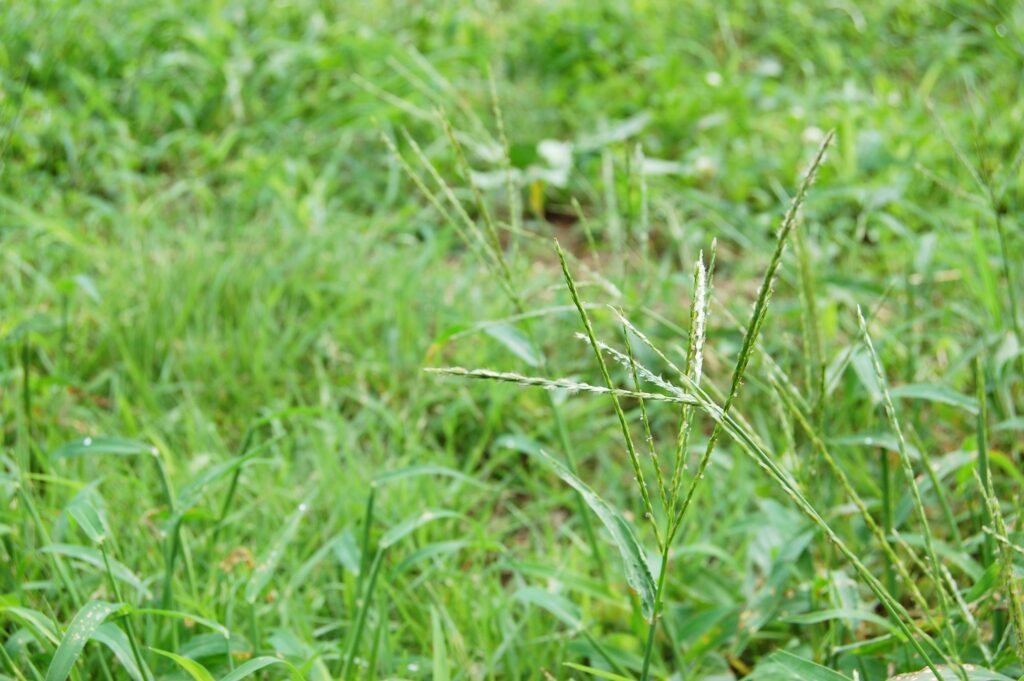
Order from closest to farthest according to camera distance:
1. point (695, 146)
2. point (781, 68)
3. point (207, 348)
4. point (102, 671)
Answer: point (102, 671), point (207, 348), point (695, 146), point (781, 68)

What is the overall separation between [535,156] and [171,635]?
79.3 inches

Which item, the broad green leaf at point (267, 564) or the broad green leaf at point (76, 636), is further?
the broad green leaf at point (267, 564)

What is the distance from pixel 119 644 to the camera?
127 centimetres

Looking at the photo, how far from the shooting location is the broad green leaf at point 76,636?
115 centimetres

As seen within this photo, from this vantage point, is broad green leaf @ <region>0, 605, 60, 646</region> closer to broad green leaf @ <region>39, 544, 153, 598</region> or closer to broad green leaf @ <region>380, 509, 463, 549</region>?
broad green leaf @ <region>39, 544, 153, 598</region>

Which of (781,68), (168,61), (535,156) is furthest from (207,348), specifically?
(781,68)

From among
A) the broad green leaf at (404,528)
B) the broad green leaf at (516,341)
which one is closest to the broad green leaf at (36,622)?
→ the broad green leaf at (404,528)

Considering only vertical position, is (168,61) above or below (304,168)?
above

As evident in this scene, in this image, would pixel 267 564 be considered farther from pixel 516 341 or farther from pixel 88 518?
pixel 516 341

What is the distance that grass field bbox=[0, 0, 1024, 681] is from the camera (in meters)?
1.38

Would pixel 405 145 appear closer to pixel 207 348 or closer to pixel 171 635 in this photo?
pixel 207 348

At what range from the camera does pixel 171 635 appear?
4.70ft

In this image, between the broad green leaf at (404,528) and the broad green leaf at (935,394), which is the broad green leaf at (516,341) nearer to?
the broad green leaf at (404,528)

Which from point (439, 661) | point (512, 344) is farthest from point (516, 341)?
point (439, 661)
